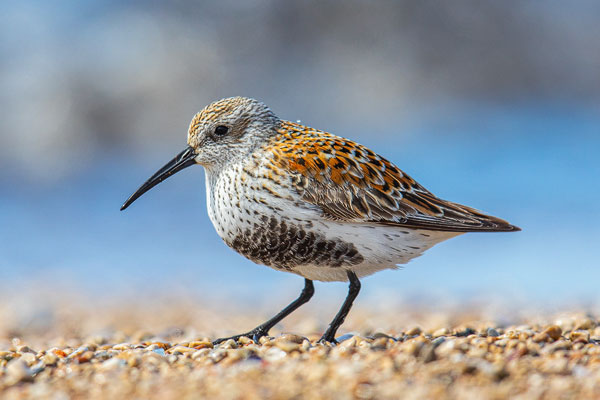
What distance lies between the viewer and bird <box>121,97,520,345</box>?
472 centimetres

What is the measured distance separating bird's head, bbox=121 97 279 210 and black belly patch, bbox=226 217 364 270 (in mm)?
657

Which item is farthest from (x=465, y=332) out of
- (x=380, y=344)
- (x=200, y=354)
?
(x=200, y=354)

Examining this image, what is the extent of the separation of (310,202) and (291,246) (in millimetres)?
325

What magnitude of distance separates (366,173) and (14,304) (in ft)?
18.6

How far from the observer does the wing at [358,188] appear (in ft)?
15.8

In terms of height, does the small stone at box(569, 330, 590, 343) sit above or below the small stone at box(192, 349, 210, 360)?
above

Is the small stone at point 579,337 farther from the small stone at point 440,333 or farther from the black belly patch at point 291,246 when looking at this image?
the black belly patch at point 291,246

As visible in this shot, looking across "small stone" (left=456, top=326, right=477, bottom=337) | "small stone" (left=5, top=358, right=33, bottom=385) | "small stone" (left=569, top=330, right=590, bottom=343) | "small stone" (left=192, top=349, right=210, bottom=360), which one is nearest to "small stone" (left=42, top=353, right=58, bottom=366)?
"small stone" (left=5, top=358, right=33, bottom=385)

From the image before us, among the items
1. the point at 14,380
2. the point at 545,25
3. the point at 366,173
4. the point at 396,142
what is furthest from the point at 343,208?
the point at 545,25

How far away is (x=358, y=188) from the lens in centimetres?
500

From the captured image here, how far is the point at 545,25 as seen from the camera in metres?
20.3

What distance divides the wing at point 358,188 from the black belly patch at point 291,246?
20cm

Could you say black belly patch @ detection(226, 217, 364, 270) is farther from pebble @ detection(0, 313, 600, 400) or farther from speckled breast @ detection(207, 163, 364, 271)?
pebble @ detection(0, 313, 600, 400)

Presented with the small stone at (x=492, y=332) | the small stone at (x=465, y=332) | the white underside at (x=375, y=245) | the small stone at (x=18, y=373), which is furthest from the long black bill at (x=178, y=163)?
the small stone at (x=492, y=332)
